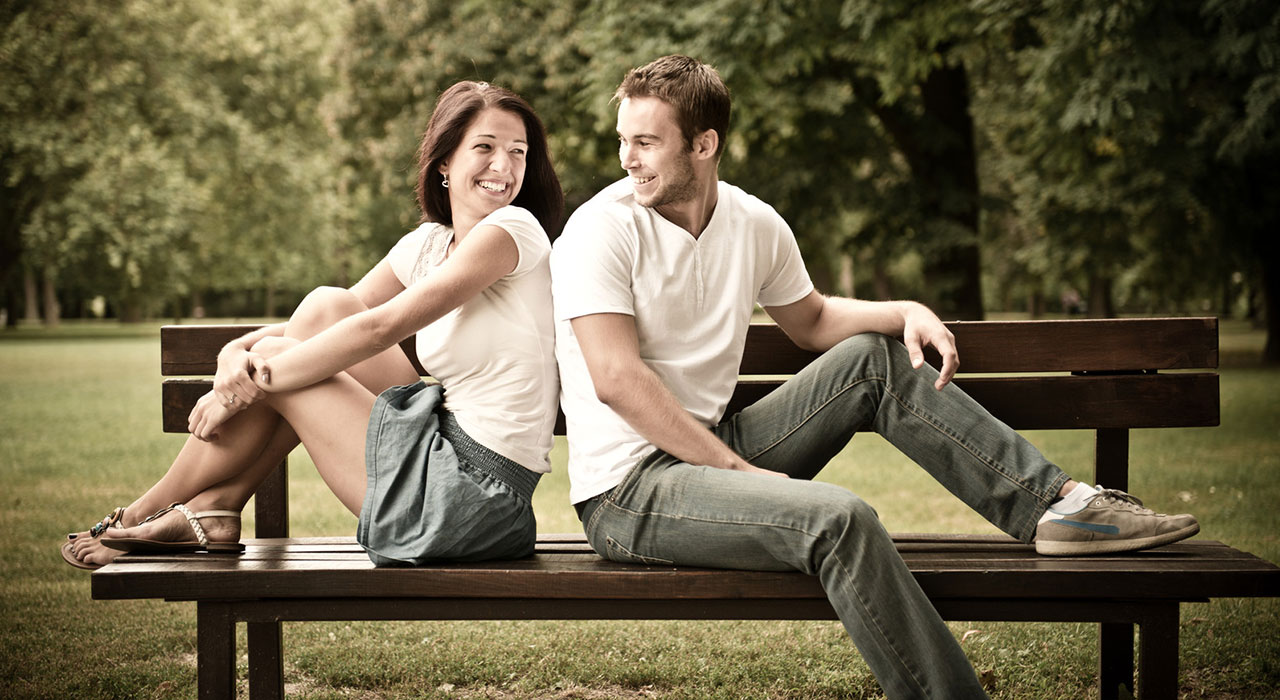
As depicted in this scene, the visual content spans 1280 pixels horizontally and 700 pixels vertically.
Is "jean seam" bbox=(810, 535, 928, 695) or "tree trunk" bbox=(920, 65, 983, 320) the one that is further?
"tree trunk" bbox=(920, 65, 983, 320)

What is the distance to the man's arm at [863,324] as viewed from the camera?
121 inches

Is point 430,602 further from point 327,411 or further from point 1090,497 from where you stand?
point 1090,497

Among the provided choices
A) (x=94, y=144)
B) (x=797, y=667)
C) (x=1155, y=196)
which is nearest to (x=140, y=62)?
(x=94, y=144)

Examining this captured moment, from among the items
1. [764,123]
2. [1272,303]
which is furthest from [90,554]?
[1272,303]

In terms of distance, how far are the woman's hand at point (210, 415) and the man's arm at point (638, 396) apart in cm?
93

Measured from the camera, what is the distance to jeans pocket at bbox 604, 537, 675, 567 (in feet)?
9.35

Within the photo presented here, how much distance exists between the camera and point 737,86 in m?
11.0

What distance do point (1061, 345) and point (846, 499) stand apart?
1.20m

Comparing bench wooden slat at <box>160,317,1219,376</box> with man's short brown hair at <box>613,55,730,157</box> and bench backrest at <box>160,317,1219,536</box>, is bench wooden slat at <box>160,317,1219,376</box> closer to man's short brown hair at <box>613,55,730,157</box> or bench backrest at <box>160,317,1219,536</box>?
bench backrest at <box>160,317,1219,536</box>

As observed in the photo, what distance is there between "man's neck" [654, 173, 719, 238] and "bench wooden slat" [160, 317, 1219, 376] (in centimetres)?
82

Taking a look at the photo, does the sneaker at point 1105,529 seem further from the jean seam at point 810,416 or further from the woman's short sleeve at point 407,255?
the woman's short sleeve at point 407,255

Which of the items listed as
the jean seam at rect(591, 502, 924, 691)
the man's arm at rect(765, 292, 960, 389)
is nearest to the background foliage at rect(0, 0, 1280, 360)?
the man's arm at rect(765, 292, 960, 389)

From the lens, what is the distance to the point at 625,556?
2889 millimetres

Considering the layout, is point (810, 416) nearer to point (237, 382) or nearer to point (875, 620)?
point (875, 620)
